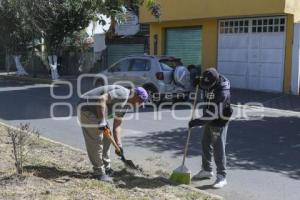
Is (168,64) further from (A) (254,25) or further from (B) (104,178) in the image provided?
(B) (104,178)

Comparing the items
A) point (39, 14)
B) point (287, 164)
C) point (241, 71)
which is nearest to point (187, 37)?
point (241, 71)

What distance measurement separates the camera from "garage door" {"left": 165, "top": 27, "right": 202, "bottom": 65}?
21969mm

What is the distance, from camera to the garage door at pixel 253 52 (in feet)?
61.2

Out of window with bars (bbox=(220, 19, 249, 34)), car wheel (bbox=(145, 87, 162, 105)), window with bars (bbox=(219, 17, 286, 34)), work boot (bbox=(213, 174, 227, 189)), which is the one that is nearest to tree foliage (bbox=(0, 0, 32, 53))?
window with bars (bbox=(220, 19, 249, 34))

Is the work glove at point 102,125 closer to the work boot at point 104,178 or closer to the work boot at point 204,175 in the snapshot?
the work boot at point 104,178

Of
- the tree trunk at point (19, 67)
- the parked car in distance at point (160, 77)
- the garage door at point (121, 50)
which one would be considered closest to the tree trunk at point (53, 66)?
the garage door at point (121, 50)

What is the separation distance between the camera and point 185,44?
2255 centimetres

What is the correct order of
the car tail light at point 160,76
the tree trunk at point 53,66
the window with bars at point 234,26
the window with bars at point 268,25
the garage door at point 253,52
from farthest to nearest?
the tree trunk at point 53,66, the window with bars at point 234,26, the garage door at point 253,52, the window with bars at point 268,25, the car tail light at point 160,76

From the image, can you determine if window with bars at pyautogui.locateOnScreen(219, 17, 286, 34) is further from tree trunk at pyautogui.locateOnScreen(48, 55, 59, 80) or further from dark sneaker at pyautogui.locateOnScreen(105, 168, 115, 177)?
dark sneaker at pyautogui.locateOnScreen(105, 168, 115, 177)

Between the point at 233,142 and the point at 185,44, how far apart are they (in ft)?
43.3

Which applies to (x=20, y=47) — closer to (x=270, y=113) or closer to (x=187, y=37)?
(x=187, y=37)

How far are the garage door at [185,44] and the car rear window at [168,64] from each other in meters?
6.11

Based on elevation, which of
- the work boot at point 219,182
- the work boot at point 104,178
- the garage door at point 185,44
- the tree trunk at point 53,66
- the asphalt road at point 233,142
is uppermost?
the garage door at point 185,44

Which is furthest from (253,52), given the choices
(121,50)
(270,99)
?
(121,50)
